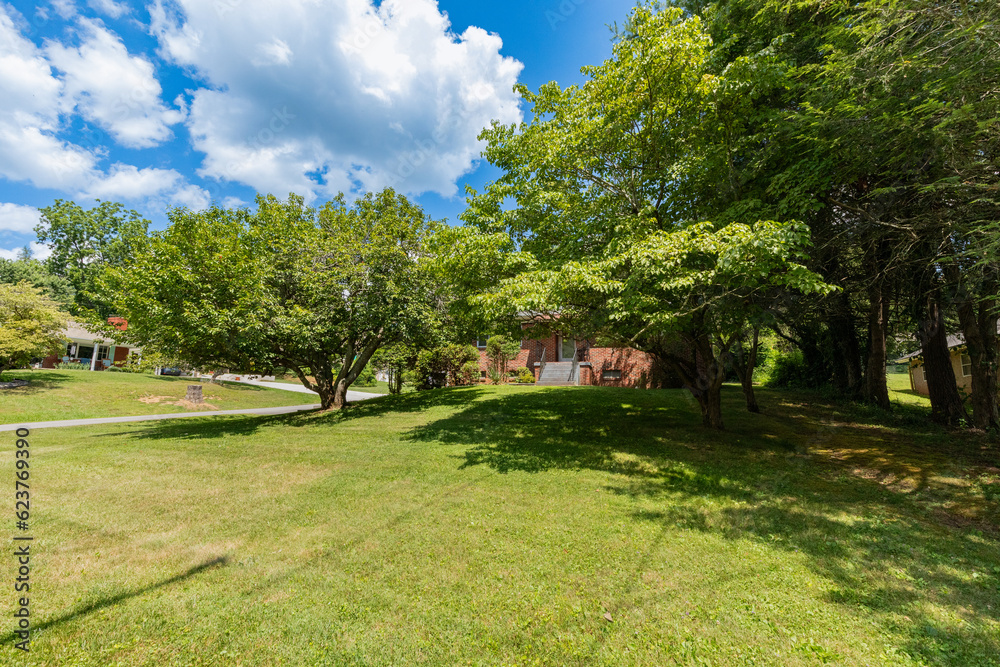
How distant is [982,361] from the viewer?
9.88 m

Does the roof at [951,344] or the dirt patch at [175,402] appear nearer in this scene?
the roof at [951,344]

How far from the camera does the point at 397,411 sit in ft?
52.2

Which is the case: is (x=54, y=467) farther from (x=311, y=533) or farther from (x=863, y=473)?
(x=863, y=473)

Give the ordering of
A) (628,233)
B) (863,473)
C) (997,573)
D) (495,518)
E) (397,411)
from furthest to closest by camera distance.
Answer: (397,411)
(628,233)
(863,473)
(495,518)
(997,573)

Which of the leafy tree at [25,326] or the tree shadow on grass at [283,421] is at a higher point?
the leafy tree at [25,326]

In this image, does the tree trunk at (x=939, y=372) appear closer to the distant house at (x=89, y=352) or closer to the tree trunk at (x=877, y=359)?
the tree trunk at (x=877, y=359)

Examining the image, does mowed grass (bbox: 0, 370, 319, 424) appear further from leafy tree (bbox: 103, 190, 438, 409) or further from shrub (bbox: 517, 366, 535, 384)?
shrub (bbox: 517, 366, 535, 384)

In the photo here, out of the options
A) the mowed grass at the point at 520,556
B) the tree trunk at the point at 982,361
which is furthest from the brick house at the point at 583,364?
the mowed grass at the point at 520,556

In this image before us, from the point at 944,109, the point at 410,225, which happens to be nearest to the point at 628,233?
the point at 944,109

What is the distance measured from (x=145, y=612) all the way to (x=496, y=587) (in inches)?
114

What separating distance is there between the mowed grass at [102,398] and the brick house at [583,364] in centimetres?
1450

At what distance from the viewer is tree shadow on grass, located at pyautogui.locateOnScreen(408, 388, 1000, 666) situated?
141 inches

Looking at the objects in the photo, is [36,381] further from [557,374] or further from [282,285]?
[557,374]

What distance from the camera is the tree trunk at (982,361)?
9.78 metres
